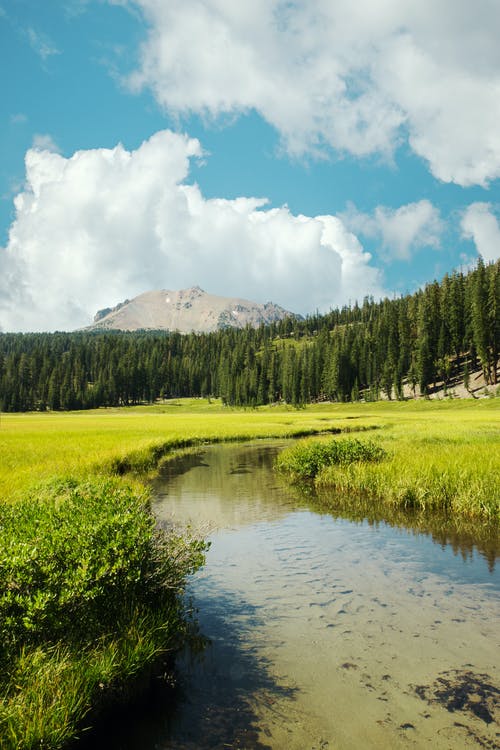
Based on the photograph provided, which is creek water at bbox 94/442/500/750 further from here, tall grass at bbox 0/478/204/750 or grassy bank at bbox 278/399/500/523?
grassy bank at bbox 278/399/500/523

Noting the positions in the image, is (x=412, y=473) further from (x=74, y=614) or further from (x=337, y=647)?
(x=74, y=614)

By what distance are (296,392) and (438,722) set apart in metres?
145

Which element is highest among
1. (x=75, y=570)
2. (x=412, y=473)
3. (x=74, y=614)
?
(x=75, y=570)

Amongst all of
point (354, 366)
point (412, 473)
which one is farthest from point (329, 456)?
point (354, 366)

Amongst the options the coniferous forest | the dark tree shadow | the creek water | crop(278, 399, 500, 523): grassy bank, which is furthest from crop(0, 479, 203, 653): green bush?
the coniferous forest

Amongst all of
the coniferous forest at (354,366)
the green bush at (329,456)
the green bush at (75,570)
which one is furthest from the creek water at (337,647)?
the coniferous forest at (354,366)

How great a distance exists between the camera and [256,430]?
58.8 metres

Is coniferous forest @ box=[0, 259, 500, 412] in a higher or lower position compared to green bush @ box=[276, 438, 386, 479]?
higher

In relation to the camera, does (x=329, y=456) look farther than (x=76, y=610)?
Yes

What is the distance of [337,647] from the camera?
8781mm

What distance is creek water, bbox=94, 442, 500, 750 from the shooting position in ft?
21.7

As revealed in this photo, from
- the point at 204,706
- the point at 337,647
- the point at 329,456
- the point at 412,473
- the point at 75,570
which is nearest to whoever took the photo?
the point at 204,706

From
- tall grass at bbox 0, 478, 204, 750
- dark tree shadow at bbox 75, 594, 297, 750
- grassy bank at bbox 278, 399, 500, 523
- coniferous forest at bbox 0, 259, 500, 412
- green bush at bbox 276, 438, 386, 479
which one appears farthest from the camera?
coniferous forest at bbox 0, 259, 500, 412

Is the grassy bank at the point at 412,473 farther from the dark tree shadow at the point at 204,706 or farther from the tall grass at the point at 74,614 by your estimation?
the tall grass at the point at 74,614
